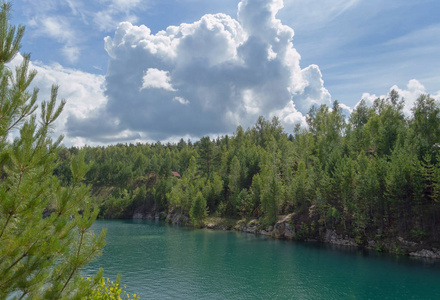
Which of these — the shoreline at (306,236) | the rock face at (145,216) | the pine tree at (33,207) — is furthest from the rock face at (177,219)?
the pine tree at (33,207)

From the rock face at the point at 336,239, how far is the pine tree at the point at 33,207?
60243 millimetres

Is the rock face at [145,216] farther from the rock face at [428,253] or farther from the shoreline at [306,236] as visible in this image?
the rock face at [428,253]

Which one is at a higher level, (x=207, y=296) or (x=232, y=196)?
(x=232, y=196)

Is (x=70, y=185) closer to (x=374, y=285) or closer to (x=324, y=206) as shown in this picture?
(x=374, y=285)

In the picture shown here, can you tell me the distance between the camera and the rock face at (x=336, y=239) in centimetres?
5865

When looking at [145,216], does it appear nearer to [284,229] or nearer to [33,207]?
[284,229]

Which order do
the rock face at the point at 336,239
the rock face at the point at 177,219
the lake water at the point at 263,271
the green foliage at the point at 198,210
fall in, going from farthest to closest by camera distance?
the rock face at the point at 177,219 → the green foliage at the point at 198,210 → the rock face at the point at 336,239 → the lake water at the point at 263,271

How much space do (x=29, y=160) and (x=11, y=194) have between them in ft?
2.97

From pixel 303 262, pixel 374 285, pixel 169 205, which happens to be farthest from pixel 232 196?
pixel 374 285

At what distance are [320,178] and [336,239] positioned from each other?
570 inches

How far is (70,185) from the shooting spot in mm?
8625

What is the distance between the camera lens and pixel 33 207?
7.63 m

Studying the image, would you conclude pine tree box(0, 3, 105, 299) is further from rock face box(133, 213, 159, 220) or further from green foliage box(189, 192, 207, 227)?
rock face box(133, 213, 159, 220)

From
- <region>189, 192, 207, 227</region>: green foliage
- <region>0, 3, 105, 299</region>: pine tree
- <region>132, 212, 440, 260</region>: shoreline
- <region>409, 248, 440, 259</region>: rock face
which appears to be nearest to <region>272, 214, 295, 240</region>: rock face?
<region>132, 212, 440, 260</region>: shoreline
